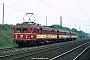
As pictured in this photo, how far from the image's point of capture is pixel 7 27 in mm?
49625

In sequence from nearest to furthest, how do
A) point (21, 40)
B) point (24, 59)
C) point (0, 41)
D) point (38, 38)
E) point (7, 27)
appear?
point (24, 59), point (21, 40), point (38, 38), point (0, 41), point (7, 27)

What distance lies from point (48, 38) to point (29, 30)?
9.69m

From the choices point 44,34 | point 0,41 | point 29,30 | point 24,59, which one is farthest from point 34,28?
point 24,59

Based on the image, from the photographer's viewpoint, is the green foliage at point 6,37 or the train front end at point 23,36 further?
the green foliage at point 6,37

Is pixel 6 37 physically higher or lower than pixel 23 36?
lower

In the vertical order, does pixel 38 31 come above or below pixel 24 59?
above

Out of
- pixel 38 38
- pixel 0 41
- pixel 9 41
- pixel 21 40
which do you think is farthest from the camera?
pixel 9 41

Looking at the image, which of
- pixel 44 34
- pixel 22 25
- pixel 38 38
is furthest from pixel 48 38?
pixel 22 25

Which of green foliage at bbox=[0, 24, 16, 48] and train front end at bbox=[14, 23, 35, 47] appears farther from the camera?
green foliage at bbox=[0, 24, 16, 48]

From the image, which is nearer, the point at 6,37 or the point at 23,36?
the point at 23,36

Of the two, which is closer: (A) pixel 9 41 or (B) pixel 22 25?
(B) pixel 22 25

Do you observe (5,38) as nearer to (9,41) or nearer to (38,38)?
(9,41)

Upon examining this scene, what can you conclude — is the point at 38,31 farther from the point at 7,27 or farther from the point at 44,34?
the point at 7,27

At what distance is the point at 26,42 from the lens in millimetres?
31500
